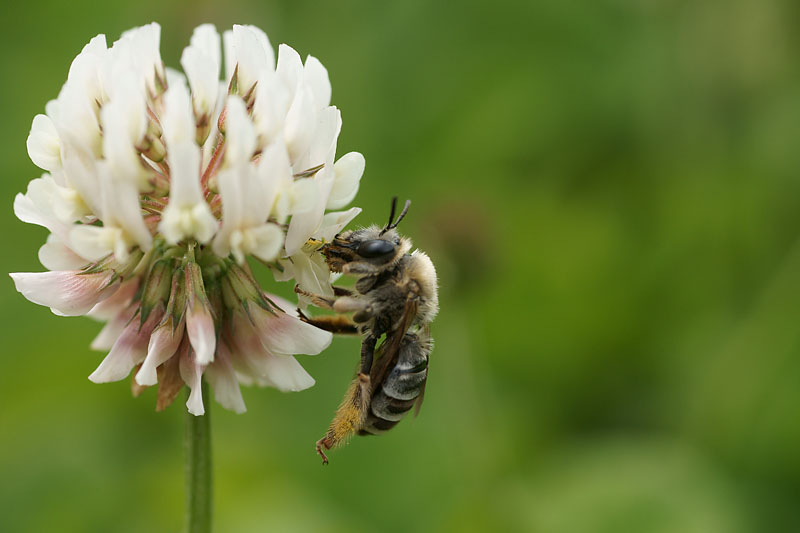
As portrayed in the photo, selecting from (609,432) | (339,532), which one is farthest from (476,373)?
(339,532)

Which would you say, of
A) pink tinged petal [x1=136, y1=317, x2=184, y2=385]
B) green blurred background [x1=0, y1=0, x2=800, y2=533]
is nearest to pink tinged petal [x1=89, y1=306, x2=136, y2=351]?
pink tinged petal [x1=136, y1=317, x2=184, y2=385]

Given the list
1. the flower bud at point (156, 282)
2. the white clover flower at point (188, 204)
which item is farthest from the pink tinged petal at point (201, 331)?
the flower bud at point (156, 282)

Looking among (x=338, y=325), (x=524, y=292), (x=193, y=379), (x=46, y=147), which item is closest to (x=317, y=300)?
(x=338, y=325)

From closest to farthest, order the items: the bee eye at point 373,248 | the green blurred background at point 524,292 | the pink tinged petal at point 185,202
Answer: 1. the pink tinged petal at point 185,202
2. the bee eye at point 373,248
3. the green blurred background at point 524,292

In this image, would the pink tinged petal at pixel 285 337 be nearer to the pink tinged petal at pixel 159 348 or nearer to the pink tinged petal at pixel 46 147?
the pink tinged petal at pixel 159 348

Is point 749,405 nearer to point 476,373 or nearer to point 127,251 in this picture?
point 476,373

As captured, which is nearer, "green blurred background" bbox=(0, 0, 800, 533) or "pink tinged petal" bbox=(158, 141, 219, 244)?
"pink tinged petal" bbox=(158, 141, 219, 244)

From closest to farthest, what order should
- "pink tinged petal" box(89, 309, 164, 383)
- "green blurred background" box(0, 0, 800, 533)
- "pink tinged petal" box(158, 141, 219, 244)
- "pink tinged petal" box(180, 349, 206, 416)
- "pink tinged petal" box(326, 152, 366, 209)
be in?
1. "pink tinged petal" box(158, 141, 219, 244)
2. "pink tinged petal" box(180, 349, 206, 416)
3. "pink tinged petal" box(89, 309, 164, 383)
4. "pink tinged petal" box(326, 152, 366, 209)
5. "green blurred background" box(0, 0, 800, 533)

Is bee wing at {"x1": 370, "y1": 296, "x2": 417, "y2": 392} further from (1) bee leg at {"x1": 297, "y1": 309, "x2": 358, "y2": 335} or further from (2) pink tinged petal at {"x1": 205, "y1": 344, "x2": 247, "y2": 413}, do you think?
(2) pink tinged petal at {"x1": 205, "y1": 344, "x2": 247, "y2": 413}
